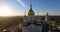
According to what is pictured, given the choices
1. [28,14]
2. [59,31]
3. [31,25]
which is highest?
[28,14]

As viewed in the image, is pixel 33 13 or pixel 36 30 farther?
pixel 33 13

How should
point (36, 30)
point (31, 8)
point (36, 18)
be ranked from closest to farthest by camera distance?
1. point (36, 30)
2. point (31, 8)
3. point (36, 18)

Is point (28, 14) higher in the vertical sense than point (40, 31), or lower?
higher

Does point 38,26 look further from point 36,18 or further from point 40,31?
point 36,18

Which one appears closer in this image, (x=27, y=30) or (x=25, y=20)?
(x=27, y=30)

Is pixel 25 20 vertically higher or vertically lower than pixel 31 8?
lower

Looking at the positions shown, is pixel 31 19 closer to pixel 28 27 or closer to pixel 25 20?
pixel 25 20

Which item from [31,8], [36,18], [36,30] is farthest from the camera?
[36,18]

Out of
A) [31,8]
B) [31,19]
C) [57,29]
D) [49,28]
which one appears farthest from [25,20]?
[57,29]

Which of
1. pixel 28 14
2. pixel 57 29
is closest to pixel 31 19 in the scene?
pixel 28 14
